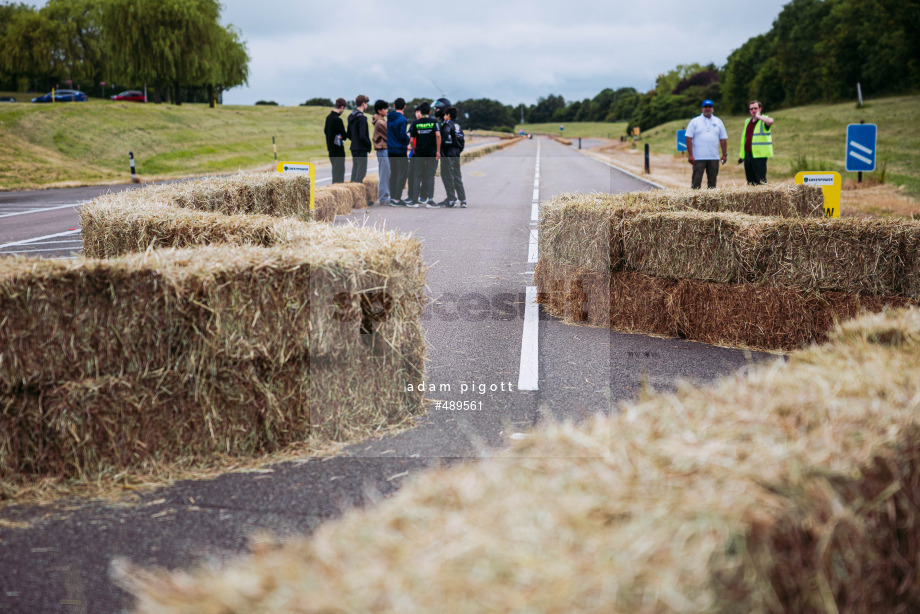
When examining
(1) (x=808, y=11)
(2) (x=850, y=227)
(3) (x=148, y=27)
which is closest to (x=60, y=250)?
(2) (x=850, y=227)

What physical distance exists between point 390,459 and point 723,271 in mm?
3955

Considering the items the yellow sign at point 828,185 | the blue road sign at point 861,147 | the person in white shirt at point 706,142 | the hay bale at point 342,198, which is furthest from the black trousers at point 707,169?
the hay bale at point 342,198

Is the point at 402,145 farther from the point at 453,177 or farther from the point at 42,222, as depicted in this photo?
the point at 42,222

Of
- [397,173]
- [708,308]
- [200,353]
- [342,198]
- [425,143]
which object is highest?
[425,143]

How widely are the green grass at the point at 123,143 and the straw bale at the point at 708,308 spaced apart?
951 inches

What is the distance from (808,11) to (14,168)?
93.9m

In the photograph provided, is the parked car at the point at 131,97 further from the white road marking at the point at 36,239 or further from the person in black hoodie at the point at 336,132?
the white road marking at the point at 36,239

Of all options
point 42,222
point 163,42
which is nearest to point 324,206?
point 42,222

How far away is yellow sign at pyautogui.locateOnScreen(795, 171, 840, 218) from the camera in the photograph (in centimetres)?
1120

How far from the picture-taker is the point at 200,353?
13.5 feet

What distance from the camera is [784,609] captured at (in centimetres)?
203

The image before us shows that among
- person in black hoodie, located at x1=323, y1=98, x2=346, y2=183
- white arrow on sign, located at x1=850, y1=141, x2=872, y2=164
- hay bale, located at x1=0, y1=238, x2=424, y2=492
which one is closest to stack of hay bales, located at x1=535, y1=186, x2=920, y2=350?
hay bale, located at x1=0, y1=238, x2=424, y2=492

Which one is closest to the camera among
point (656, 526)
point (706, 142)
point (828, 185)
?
point (656, 526)

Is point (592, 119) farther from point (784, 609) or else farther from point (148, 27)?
point (784, 609)
